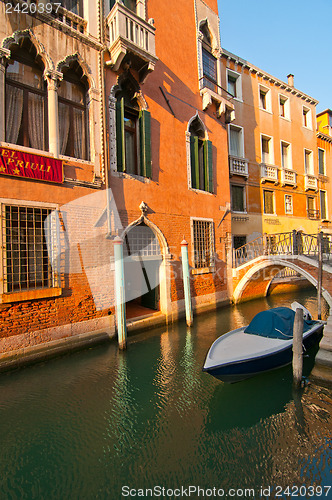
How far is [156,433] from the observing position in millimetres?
4031

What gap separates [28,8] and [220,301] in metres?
11.0

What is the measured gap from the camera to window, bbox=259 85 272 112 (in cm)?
1566

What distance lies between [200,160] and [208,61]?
15.0 ft

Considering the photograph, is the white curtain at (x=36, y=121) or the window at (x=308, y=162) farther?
the window at (x=308, y=162)

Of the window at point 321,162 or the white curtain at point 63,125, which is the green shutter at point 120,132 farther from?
the window at point 321,162

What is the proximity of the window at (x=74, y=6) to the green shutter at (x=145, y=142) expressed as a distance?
9.85 feet

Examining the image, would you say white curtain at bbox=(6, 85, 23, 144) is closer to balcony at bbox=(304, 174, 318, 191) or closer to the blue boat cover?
the blue boat cover

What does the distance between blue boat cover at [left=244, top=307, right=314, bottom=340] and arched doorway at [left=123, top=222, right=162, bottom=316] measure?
13.4 feet

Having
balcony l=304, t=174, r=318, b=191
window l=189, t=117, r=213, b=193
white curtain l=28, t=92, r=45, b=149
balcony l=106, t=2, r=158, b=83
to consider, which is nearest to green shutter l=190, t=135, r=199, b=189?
window l=189, t=117, r=213, b=193

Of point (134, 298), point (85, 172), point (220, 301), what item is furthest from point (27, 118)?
point (220, 301)

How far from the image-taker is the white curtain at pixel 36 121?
6457 mm

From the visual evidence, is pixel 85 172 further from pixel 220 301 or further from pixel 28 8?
pixel 220 301

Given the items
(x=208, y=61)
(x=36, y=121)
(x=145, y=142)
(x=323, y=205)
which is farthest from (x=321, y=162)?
(x=36, y=121)

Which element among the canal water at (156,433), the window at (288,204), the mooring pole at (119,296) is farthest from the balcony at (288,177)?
the mooring pole at (119,296)
